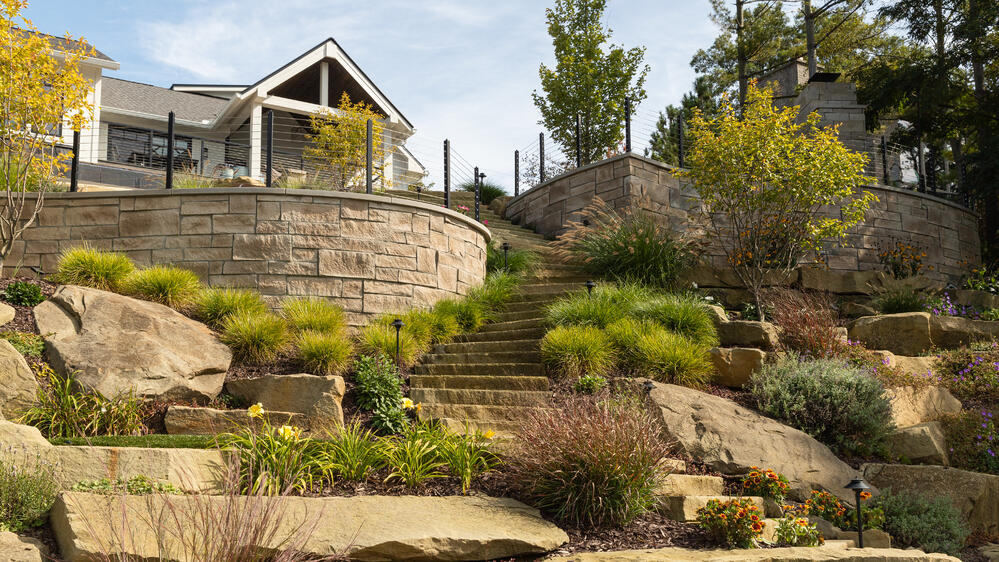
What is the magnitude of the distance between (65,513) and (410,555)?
1.96 meters

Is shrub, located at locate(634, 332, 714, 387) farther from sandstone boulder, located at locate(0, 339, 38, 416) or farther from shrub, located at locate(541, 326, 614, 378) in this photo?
sandstone boulder, located at locate(0, 339, 38, 416)

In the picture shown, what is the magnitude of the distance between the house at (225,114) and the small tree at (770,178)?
8.70 metres

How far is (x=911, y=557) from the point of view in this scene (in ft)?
16.7

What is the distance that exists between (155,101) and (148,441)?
17.7m

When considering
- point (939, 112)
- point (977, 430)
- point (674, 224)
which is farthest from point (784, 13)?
point (977, 430)

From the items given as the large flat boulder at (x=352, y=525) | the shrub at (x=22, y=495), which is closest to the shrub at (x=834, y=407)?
the large flat boulder at (x=352, y=525)

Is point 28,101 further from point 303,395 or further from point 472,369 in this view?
point 472,369

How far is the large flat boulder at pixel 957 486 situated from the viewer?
265 inches

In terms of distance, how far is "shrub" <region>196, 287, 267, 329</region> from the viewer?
847cm

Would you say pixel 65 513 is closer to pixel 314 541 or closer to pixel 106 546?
pixel 106 546

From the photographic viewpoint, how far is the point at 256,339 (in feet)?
26.3

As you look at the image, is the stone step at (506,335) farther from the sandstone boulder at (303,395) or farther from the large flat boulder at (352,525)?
the large flat boulder at (352,525)

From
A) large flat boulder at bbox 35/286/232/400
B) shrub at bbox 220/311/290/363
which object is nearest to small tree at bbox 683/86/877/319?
shrub at bbox 220/311/290/363

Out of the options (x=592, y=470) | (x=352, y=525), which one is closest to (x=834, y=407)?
(x=592, y=470)
